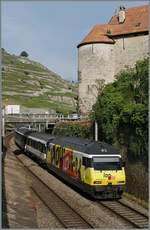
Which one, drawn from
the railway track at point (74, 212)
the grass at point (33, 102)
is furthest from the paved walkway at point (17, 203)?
the grass at point (33, 102)

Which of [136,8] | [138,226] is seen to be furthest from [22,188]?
[136,8]

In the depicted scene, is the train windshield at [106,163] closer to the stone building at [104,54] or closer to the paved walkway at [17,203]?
the paved walkway at [17,203]

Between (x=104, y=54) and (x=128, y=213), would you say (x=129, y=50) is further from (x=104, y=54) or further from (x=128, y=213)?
(x=128, y=213)

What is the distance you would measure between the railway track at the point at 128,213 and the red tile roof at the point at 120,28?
1967 inches

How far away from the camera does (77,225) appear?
2033cm

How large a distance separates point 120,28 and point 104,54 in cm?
555

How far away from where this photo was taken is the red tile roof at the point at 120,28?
72.7 m

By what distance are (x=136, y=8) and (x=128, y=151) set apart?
51.3m

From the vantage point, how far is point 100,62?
2901 inches

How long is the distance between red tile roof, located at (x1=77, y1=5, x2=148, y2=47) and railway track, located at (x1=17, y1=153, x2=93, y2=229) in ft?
149

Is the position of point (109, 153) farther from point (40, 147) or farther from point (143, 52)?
point (143, 52)

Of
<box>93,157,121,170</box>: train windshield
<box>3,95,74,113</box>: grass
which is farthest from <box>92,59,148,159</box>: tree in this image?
<box>3,95,74,113</box>: grass

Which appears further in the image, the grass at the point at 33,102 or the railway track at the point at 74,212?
the grass at the point at 33,102

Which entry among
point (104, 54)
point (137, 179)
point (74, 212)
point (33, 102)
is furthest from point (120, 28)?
point (33, 102)
